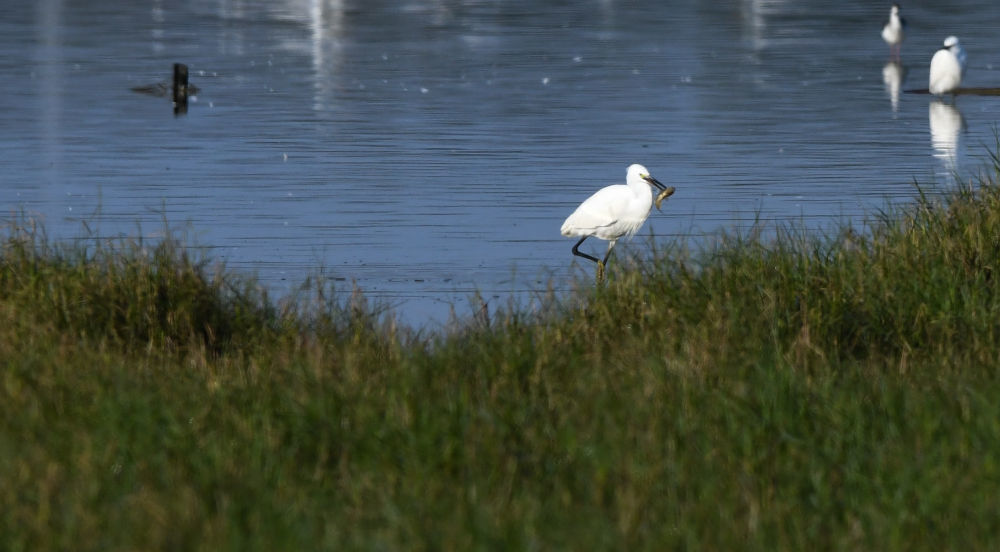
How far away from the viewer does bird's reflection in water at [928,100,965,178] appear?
1956cm

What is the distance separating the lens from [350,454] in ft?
23.2

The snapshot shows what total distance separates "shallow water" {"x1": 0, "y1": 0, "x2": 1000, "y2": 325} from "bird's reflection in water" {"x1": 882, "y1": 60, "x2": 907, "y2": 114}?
17cm

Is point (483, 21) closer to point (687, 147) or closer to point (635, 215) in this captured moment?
point (687, 147)

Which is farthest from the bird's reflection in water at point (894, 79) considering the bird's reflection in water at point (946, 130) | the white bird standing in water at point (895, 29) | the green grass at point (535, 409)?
the green grass at point (535, 409)

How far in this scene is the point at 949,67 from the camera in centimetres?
2662

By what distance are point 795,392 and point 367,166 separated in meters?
12.3

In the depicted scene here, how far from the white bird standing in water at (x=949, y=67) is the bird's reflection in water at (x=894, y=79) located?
28.3 inches

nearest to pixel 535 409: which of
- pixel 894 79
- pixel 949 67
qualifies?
pixel 949 67

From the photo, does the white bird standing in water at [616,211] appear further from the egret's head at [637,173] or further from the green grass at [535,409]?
the green grass at [535,409]

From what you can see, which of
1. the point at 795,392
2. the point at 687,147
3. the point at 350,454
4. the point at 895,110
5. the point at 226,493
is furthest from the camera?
the point at 895,110

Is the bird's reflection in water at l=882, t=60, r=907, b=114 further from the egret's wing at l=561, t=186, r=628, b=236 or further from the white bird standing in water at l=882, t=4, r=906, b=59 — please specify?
the egret's wing at l=561, t=186, r=628, b=236

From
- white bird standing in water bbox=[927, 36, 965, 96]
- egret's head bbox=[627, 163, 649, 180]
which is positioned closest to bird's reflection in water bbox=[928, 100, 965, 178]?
white bird standing in water bbox=[927, 36, 965, 96]

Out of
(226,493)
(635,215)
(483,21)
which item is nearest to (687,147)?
(635,215)

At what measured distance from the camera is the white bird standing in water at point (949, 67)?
26625 millimetres
